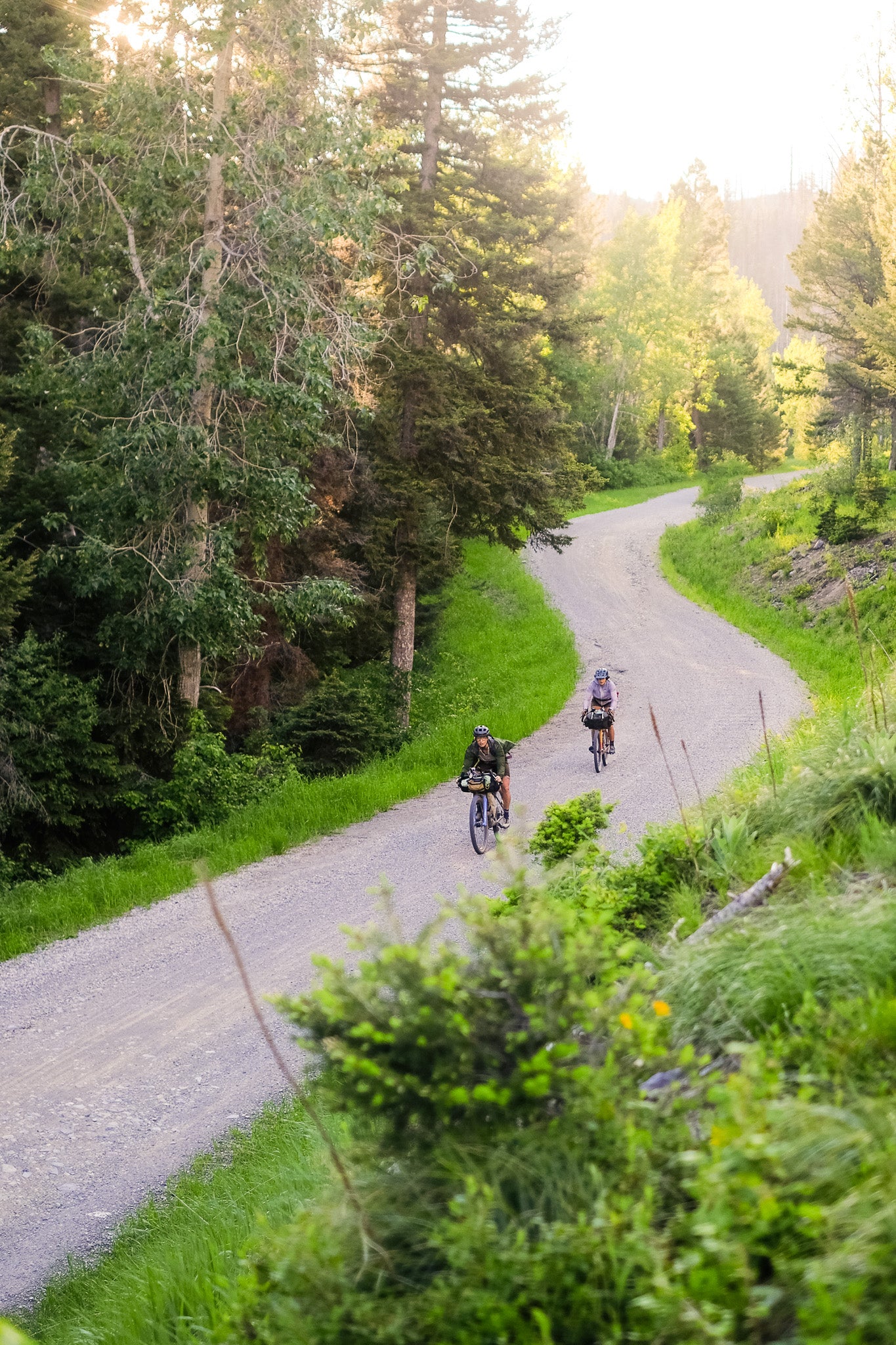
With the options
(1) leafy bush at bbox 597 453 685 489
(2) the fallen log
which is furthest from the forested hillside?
(1) leafy bush at bbox 597 453 685 489

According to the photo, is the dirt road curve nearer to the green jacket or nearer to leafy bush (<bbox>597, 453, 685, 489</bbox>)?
the green jacket

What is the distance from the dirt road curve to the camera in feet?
20.6

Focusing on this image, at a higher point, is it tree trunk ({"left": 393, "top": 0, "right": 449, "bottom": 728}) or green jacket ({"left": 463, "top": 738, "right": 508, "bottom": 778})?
tree trunk ({"left": 393, "top": 0, "right": 449, "bottom": 728})

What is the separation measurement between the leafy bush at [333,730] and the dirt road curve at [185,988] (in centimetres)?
205

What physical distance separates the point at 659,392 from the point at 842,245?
18714mm

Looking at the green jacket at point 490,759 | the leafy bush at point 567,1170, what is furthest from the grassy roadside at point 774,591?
the leafy bush at point 567,1170

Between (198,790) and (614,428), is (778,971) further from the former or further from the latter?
(614,428)

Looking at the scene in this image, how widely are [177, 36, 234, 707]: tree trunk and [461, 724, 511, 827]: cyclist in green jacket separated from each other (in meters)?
4.71

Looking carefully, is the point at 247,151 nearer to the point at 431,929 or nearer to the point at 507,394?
the point at 507,394

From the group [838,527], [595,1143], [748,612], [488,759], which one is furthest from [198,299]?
[838,527]

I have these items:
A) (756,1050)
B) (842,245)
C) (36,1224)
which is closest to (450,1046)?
(756,1050)

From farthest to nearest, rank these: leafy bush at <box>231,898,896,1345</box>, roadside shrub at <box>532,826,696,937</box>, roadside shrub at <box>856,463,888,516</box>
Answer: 1. roadside shrub at <box>856,463,888,516</box>
2. roadside shrub at <box>532,826,696,937</box>
3. leafy bush at <box>231,898,896,1345</box>

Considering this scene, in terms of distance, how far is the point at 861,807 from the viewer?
4.95 meters

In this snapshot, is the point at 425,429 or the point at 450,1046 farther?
the point at 425,429
